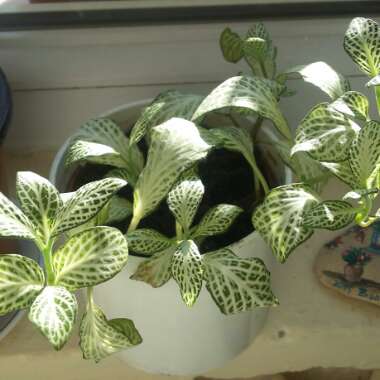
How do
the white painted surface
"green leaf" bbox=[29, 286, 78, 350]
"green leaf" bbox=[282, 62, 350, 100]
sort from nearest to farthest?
"green leaf" bbox=[29, 286, 78, 350], "green leaf" bbox=[282, 62, 350, 100], the white painted surface

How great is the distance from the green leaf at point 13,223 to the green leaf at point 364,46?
0.25 meters

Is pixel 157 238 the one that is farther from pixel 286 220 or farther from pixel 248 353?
pixel 248 353

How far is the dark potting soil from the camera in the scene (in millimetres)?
542

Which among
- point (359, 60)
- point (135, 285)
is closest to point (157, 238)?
point (135, 285)

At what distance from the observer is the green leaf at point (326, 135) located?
0.42 m

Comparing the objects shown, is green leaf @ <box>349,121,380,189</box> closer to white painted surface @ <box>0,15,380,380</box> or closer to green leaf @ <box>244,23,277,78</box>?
green leaf @ <box>244,23,277,78</box>

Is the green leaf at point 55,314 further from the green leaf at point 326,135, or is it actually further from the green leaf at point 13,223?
Answer: the green leaf at point 326,135

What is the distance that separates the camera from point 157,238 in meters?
0.46

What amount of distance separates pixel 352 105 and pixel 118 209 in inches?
7.4

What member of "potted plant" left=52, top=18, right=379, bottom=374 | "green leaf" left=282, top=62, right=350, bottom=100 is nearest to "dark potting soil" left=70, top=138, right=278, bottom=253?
"potted plant" left=52, top=18, right=379, bottom=374

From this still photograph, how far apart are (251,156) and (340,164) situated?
0.24ft

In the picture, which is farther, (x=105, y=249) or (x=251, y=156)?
(x=251, y=156)

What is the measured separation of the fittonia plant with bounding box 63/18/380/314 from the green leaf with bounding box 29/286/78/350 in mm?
71

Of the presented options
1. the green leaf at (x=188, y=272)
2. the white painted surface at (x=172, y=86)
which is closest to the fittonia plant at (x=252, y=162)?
the green leaf at (x=188, y=272)
